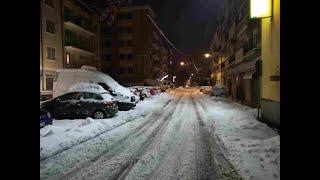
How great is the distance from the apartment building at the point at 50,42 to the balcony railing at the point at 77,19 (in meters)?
3.25

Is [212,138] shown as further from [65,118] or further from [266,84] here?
[65,118]

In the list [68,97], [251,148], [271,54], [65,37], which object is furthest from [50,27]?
[251,148]

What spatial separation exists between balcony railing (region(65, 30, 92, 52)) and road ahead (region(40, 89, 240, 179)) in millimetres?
29259

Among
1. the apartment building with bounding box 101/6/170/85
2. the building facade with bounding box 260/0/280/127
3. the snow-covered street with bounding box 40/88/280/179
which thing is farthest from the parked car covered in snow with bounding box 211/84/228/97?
the apartment building with bounding box 101/6/170/85

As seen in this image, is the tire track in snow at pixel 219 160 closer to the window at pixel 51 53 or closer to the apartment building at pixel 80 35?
the window at pixel 51 53

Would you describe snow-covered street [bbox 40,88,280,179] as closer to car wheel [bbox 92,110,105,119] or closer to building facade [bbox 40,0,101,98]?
car wheel [bbox 92,110,105,119]

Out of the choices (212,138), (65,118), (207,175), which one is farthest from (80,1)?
(207,175)

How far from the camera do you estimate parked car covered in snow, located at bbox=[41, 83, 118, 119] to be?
16.8 m

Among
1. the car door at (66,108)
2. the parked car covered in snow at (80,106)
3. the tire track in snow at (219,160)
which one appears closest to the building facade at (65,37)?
the parked car covered in snow at (80,106)

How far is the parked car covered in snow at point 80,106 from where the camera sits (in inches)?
660

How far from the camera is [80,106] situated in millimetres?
16781

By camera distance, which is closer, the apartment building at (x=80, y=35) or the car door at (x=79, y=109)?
the car door at (x=79, y=109)
